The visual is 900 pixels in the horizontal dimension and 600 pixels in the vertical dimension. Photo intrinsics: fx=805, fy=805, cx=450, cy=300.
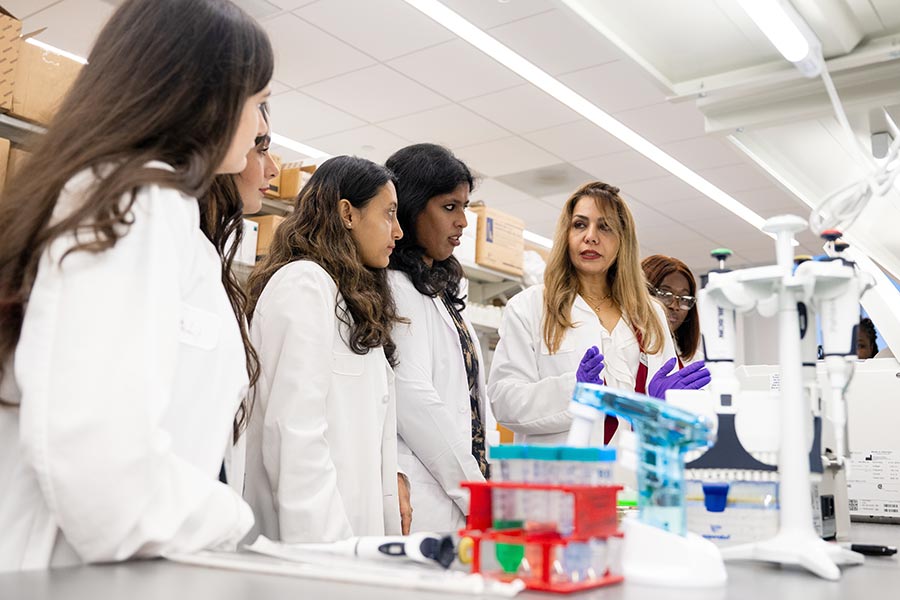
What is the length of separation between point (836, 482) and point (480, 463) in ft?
2.59

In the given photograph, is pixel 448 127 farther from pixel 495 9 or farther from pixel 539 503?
pixel 539 503

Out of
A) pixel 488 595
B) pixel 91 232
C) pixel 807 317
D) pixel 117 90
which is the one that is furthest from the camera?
pixel 807 317

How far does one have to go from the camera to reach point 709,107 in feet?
4.73

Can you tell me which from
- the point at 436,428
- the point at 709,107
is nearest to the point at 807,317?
the point at 709,107

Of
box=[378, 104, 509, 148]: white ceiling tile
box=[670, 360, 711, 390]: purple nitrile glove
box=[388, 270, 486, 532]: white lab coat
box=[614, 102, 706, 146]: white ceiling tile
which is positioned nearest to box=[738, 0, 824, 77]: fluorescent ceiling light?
box=[670, 360, 711, 390]: purple nitrile glove

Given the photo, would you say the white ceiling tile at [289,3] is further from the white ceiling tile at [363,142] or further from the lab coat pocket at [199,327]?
the lab coat pocket at [199,327]

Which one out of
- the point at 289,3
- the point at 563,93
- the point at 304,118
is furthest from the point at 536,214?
the point at 289,3

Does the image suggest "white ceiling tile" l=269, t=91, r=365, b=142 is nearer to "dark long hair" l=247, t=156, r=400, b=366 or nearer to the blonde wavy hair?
the blonde wavy hair

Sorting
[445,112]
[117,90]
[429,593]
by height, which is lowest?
[429,593]

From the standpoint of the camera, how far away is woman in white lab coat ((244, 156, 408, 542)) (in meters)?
1.33

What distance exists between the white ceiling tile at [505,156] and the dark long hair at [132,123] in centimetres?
413

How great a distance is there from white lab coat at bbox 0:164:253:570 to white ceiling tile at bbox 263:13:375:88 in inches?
118

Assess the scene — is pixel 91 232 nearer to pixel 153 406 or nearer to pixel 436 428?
pixel 153 406

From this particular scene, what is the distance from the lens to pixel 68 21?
3.66 metres
